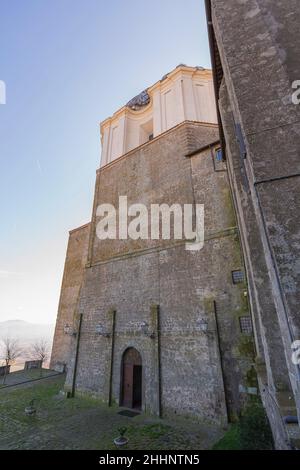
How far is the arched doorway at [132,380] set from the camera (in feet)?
33.9

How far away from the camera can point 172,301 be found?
1021 cm

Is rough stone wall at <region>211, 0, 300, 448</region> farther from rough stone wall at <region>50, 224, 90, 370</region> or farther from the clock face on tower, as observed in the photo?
rough stone wall at <region>50, 224, 90, 370</region>

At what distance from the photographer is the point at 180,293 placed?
10094 millimetres

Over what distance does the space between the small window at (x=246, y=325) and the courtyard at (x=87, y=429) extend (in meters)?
3.27

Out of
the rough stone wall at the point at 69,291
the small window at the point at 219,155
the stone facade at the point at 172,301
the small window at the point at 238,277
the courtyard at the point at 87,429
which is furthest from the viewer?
the rough stone wall at the point at 69,291

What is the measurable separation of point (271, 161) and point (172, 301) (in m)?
8.13

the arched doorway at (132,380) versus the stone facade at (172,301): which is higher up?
the stone facade at (172,301)

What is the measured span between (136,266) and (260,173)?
9.65 metres

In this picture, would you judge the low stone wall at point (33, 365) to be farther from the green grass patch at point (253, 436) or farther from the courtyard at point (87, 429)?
the green grass patch at point (253, 436)

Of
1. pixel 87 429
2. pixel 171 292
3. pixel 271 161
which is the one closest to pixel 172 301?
pixel 171 292

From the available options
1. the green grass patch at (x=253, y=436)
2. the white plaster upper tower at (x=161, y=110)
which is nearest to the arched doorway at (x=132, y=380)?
the green grass patch at (x=253, y=436)

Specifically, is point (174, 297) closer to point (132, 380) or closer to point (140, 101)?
point (132, 380)

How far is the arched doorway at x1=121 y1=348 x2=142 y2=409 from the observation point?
33.9 feet

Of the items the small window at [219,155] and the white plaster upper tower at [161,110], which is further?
the white plaster upper tower at [161,110]
